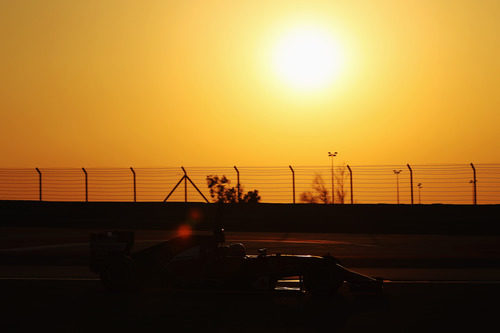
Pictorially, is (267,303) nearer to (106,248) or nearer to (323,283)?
(323,283)

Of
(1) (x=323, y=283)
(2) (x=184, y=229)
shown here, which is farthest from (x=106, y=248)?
(2) (x=184, y=229)

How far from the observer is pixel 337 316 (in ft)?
35.4

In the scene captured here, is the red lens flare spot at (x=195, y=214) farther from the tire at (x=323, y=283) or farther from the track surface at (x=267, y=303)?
the tire at (x=323, y=283)

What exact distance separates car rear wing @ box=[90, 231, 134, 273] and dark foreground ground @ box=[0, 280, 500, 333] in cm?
50

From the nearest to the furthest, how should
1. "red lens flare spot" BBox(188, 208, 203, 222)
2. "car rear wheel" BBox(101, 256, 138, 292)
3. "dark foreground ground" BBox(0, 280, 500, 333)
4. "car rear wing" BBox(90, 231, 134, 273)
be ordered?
"dark foreground ground" BBox(0, 280, 500, 333), "car rear wheel" BBox(101, 256, 138, 292), "car rear wing" BBox(90, 231, 134, 273), "red lens flare spot" BBox(188, 208, 203, 222)

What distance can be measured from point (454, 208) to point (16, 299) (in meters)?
23.3

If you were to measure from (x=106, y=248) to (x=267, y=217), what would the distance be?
62.5 ft

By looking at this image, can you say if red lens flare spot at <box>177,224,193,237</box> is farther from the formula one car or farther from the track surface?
the formula one car

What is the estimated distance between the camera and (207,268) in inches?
520

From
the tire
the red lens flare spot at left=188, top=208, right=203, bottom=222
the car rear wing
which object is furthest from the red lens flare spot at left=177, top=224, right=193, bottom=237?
the tire

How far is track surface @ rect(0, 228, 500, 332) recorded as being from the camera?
1004 centimetres

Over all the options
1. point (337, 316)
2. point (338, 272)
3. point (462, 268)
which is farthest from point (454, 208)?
point (337, 316)

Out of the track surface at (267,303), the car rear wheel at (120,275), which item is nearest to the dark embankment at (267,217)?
the track surface at (267,303)

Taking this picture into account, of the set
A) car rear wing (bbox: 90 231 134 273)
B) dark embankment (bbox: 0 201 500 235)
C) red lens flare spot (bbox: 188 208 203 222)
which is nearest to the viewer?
car rear wing (bbox: 90 231 134 273)
